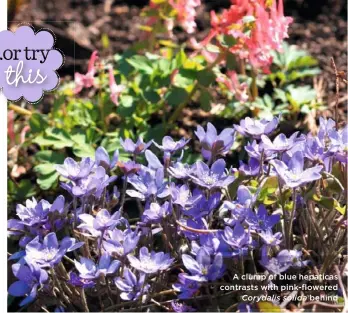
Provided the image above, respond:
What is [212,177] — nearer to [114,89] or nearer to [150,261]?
[150,261]

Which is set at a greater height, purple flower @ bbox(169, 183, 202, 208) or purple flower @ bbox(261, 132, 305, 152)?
purple flower @ bbox(261, 132, 305, 152)

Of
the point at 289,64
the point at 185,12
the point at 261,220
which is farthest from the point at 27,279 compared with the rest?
the point at 289,64

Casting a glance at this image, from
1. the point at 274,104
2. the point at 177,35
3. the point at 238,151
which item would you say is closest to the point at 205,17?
the point at 177,35

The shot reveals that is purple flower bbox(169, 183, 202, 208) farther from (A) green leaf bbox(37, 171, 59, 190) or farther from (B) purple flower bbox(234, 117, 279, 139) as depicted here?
(A) green leaf bbox(37, 171, 59, 190)

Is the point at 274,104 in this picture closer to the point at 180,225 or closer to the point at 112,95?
the point at 112,95

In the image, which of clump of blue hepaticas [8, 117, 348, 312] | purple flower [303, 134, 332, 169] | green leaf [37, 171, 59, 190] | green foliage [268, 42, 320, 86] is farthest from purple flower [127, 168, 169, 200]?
green foliage [268, 42, 320, 86]

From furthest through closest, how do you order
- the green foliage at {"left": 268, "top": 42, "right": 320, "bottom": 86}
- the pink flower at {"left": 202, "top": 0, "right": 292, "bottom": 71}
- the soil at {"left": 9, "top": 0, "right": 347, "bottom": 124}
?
the soil at {"left": 9, "top": 0, "right": 347, "bottom": 124}
the green foliage at {"left": 268, "top": 42, "right": 320, "bottom": 86}
the pink flower at {"left": 202, "top": 0, "right": 292, "bottom": 71}
